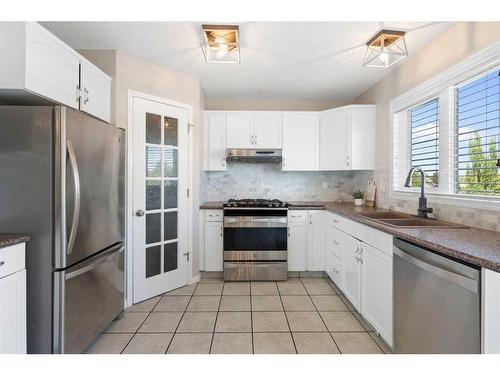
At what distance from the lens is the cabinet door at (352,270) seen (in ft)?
7.06

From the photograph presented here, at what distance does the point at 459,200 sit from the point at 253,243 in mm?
1989

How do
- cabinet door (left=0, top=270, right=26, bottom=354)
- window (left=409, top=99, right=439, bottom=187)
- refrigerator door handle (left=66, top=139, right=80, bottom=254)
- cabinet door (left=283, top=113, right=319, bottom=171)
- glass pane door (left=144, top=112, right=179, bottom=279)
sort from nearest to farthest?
cabinet door (left=0, top=270, right=26, bottom=354), refrigerator door handle (left=66, top=139, right=80, bottom=254), window (left=409, top=99, right=439, bottom=187), glass pane door (left=144, top=112, right=179, bottom=279), cabinet door (left=283, top=113, right=319, bottom=171)

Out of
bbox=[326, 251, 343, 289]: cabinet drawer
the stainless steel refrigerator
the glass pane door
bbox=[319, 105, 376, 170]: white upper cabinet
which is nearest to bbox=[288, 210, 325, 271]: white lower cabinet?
bbox=[326, 251, 343, 289]: cabinet drawer

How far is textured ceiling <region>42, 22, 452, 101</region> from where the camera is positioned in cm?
194

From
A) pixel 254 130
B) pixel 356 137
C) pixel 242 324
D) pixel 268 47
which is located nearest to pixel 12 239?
pixel 242 324

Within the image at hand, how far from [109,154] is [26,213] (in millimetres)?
683

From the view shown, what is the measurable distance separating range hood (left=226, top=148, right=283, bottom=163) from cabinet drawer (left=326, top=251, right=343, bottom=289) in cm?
141

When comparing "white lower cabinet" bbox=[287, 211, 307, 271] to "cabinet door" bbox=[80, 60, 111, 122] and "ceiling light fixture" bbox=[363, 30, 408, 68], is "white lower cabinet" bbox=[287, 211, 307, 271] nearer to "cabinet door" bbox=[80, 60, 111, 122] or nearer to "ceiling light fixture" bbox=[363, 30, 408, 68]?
"ceiling light fixture" bbox=[363, 30, 408, 68]

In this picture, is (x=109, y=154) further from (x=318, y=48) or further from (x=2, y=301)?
(x=318, y=48)

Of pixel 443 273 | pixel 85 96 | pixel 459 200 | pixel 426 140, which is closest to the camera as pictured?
pixel 443 273

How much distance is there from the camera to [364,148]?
308 cm

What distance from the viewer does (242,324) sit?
2.09 m

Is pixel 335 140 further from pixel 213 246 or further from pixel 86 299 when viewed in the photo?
pixel 86 299

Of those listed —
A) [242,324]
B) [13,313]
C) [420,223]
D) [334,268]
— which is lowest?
[242,324]
